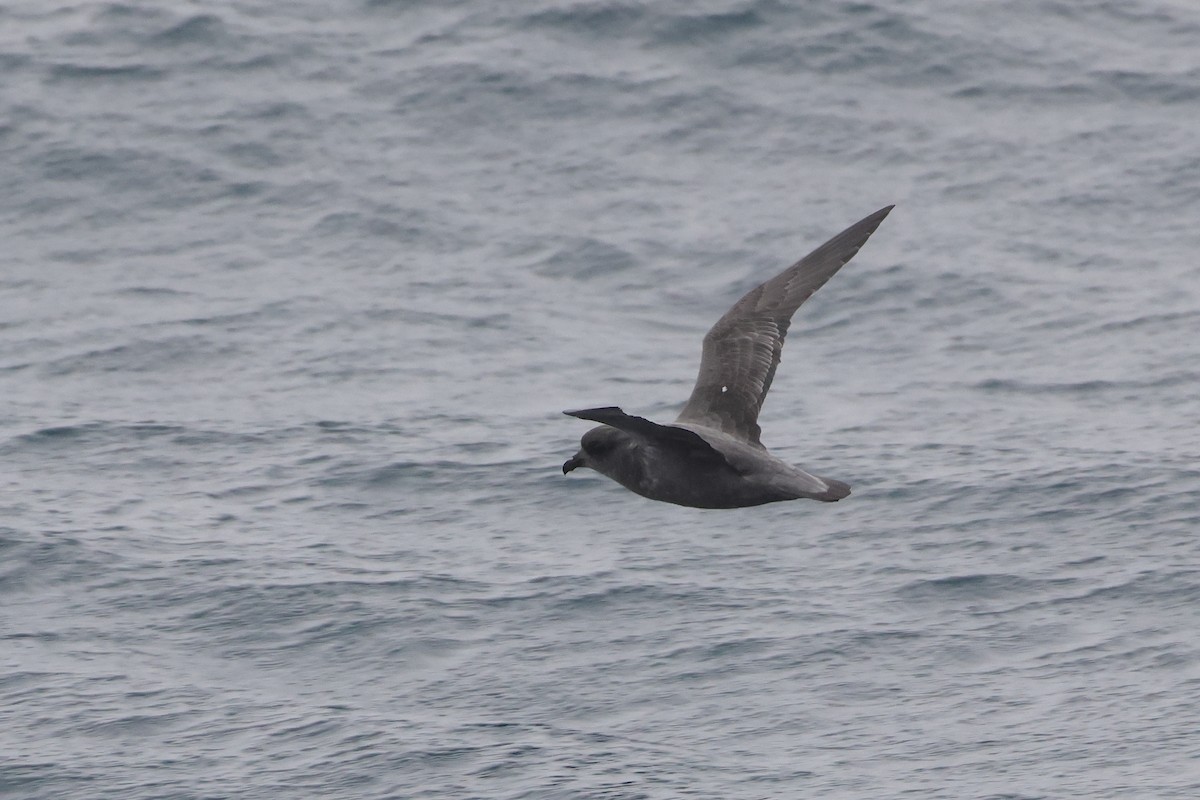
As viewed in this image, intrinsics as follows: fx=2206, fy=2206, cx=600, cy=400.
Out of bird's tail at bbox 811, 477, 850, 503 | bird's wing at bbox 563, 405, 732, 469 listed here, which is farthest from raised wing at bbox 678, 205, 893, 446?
bird's tail at bbox 811, 477, 850, 503

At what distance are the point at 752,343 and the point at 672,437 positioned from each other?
213 centimetres

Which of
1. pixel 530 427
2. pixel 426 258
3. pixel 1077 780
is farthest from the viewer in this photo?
pixel 426 258

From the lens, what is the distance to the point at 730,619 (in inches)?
787

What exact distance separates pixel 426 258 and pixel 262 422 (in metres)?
4.06

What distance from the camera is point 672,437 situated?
13273 mm

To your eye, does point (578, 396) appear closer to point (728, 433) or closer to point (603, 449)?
point (728, 433)

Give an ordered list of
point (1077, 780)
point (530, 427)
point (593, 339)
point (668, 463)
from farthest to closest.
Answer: point (593, 339), point (530, 427), point (1077, 780), point (668, 463)

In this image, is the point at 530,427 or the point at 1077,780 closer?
the point at 1077,780

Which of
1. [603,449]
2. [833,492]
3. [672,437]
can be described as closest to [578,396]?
[603,449]

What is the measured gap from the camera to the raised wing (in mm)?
14688

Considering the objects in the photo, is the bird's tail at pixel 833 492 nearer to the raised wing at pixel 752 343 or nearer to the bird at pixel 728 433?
the bird at pixel 728 433

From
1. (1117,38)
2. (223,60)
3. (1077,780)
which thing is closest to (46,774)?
(1077,780)

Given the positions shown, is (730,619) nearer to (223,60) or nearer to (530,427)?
(530,427)

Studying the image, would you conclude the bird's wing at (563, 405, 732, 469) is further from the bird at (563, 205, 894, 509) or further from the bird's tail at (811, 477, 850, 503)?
the bird's tail at (811, 477, 850, 503)
